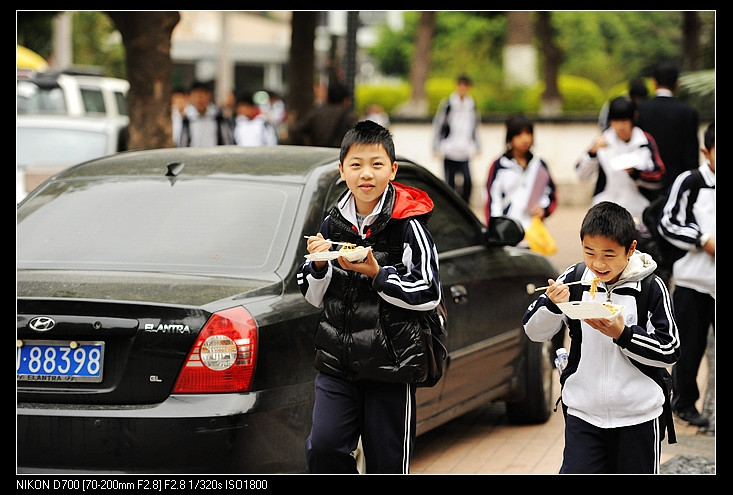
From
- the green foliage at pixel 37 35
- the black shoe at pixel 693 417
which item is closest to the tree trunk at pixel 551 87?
the green foliage at pixel 37 35

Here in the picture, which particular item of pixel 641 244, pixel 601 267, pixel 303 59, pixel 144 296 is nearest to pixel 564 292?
pixel 601 267

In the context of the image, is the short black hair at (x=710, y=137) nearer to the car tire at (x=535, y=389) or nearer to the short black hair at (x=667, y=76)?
the car tire at (x=535, y=389)

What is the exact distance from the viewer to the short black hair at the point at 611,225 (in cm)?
406

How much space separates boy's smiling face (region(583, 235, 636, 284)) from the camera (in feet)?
13.4

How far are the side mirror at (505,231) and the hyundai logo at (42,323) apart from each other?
2492mm

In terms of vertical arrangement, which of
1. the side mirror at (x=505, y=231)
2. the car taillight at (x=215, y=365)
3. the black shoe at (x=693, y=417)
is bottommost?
the black shoe at (x=693, y=417)

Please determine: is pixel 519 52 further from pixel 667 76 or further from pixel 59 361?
pixel 59 361

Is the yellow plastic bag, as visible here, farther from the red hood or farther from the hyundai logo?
the hyundai logo

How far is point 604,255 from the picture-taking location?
410 centimetres

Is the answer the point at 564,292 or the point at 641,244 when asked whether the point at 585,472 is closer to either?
the point at 564,292

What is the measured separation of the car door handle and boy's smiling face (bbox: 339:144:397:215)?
185 centimetres

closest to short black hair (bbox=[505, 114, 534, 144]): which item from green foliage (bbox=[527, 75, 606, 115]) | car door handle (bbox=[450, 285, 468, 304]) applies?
car door handle (bbox=[450, 285, 468, 304])

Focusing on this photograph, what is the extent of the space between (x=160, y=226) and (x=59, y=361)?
2.84 ft
